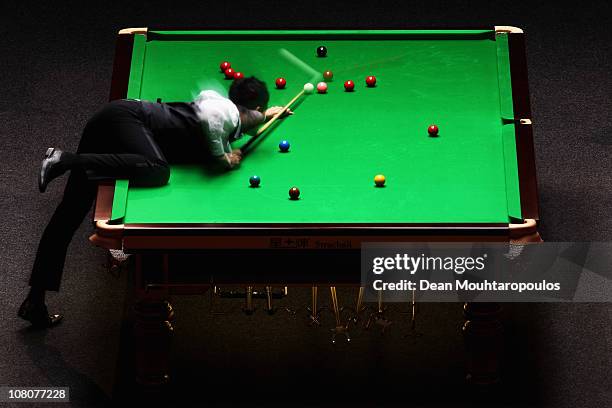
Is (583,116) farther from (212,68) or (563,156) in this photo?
(212,68)

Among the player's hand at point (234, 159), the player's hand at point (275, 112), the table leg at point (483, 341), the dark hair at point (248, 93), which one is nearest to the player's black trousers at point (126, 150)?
the player's hand at point (234, 159)

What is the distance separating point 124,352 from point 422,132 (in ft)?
5.02

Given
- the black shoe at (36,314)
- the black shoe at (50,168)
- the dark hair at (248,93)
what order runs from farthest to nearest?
the black shoe at (36,314)
the dark hair at (248,93)
the black shoe at (50,168)

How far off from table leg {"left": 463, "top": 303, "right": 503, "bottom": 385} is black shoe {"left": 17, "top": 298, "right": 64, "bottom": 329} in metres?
1.75

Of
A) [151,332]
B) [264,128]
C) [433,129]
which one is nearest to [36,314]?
[151,332]

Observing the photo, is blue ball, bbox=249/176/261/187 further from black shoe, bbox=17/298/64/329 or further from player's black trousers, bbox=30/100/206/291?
black shoe, bbox=17/298/64/329

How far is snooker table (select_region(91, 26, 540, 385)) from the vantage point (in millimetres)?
5078

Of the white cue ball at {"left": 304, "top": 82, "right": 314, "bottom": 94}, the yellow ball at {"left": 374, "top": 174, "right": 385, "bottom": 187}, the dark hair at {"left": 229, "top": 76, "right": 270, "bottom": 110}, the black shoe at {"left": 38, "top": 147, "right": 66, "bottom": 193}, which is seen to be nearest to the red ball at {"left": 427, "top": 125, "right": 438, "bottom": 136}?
the yellow ball at {"left": 374, "top": 174, "right": 385, "bottom": 187}

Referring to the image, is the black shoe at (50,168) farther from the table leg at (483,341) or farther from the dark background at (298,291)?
the table leg at (483,341)

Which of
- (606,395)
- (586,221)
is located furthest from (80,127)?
(606,395)

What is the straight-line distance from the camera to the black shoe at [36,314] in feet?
19.0

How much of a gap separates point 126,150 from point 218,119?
1.24 feet

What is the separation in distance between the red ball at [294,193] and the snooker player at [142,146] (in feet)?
1.07

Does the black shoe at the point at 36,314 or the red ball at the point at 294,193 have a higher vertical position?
the red ball at the point at 294,193
